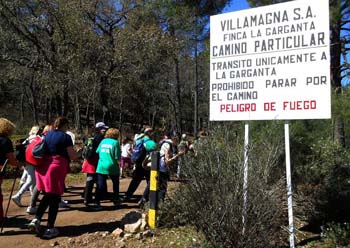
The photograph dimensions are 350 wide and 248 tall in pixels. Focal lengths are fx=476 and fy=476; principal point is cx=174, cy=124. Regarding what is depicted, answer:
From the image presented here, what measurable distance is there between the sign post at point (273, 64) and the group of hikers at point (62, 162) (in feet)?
3.50

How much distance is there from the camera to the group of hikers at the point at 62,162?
6.89 m

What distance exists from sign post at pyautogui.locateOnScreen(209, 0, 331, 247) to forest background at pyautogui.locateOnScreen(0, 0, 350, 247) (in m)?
0.45

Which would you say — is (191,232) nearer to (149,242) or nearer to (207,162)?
(149,242)

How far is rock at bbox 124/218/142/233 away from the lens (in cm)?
668

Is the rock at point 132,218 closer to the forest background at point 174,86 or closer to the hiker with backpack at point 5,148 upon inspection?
the forest background at point 174,86

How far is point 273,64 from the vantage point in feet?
20.3

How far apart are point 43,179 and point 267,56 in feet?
11.8

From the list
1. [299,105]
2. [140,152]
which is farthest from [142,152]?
[299,105]

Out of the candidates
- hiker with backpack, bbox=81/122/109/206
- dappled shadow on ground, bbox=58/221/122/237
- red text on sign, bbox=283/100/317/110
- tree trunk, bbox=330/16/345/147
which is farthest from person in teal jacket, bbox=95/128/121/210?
tree trunk, bbox=330/16/345/147

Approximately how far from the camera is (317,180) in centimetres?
850

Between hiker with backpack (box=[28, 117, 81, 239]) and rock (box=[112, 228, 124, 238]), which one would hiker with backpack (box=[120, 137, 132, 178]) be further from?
rock (box=[112, 228, 124, 238])

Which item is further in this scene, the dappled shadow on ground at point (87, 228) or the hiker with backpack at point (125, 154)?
the hiker with backpack at point (125, 154)

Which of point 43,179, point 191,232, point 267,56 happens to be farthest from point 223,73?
point 43,179

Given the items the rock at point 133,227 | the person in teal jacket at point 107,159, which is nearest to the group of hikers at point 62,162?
the person in teal jacket at point 107,159
